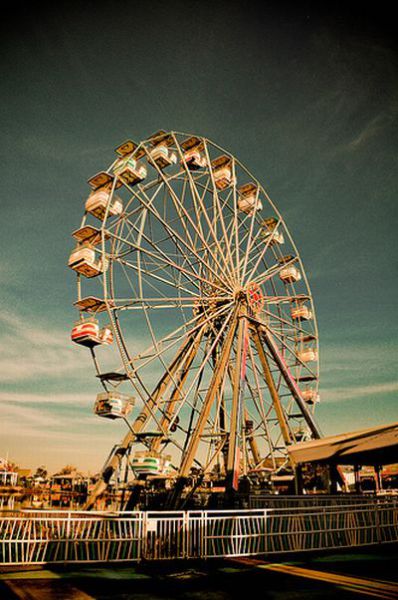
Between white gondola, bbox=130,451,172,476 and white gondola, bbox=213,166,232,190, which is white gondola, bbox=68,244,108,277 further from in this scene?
white gondola, bbox=213,166,232,190

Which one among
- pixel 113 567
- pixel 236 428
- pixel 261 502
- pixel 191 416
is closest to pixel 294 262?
pixel 191 416

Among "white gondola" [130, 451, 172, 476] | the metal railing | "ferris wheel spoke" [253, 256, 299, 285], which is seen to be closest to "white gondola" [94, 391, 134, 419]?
"white gondola" [130, 451, 172, 476]

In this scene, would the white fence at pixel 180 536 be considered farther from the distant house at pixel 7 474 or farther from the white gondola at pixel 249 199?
the distant house at pixel 7 474

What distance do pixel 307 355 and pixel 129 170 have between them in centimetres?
1375

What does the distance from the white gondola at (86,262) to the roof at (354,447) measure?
31.8 ft

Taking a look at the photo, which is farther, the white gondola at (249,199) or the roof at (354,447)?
the white gondola at (249,199)

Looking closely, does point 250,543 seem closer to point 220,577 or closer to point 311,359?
point 220,577

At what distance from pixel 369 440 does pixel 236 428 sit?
6.30 metres

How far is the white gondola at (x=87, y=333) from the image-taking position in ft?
54.4

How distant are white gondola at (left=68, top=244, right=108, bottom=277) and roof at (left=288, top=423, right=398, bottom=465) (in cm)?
968

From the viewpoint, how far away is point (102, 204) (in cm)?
1844

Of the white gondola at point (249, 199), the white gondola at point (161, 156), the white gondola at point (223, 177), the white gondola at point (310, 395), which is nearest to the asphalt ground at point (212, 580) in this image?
the white gondola at point (310, 395)

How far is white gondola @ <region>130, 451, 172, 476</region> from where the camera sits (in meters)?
15.2

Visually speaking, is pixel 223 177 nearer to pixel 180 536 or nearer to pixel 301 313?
pixel 301 313
